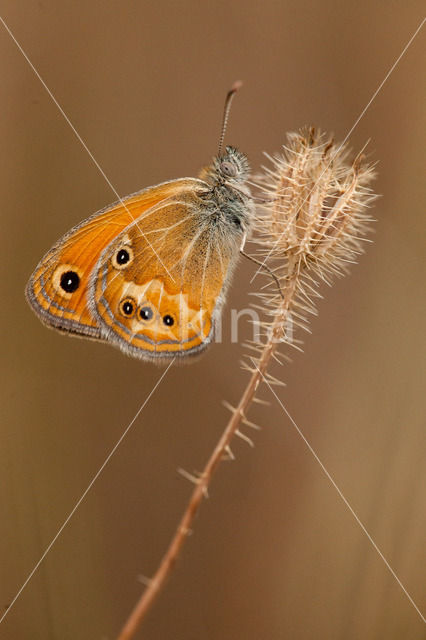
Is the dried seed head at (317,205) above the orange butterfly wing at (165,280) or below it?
above

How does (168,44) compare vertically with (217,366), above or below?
above

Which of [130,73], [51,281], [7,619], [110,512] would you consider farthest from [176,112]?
[7,619]

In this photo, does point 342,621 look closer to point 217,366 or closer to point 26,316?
point 217,366
